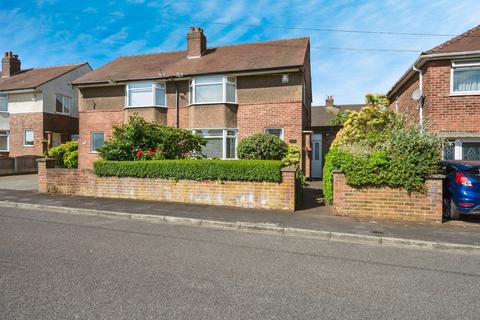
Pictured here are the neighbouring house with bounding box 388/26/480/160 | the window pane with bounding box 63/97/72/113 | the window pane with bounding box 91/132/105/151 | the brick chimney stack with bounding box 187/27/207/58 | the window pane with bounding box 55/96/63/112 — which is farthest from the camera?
the window pane with bounding box 63/97/72/113

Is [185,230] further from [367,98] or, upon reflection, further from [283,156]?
[367,98]

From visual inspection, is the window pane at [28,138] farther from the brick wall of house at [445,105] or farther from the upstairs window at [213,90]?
the brick wall of house at [445,105]

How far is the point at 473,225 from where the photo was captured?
22.8ft

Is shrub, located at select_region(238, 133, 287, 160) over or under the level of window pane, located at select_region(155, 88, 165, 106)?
under

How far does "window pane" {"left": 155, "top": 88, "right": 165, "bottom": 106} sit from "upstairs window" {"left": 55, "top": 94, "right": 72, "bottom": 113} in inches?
471

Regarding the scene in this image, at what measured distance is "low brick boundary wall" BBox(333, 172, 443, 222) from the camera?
719cm

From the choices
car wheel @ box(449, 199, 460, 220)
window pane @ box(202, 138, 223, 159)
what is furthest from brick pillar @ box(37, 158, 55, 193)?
car wheel @ box(449, 199, 460, 220)

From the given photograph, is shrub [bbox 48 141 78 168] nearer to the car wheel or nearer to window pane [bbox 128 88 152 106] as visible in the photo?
window pane [bbox 128 88 152 106]

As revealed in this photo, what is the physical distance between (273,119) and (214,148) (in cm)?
329

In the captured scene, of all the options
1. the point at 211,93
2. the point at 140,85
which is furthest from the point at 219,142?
the point at 140,85

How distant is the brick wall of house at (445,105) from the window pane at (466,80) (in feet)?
1.02

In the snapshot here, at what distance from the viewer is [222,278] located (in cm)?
395

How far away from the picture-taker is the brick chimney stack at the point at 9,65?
→ 26562 mm

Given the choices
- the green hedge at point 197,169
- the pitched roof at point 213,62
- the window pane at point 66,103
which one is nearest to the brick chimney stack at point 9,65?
the window pane at point 66,103
